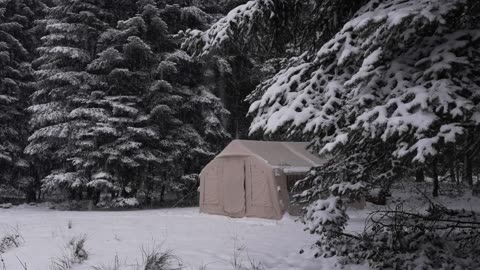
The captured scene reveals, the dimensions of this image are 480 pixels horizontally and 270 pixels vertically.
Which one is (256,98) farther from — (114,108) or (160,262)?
(114,108)

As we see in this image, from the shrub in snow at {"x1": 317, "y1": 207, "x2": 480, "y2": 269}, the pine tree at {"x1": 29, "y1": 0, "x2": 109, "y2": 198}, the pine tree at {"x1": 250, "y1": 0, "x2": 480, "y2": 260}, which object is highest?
the pine tree at {"x1": 29, "y1": 0, "x2": 109, "y2": 198}

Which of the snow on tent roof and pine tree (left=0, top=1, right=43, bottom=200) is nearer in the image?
the snow on tent roof

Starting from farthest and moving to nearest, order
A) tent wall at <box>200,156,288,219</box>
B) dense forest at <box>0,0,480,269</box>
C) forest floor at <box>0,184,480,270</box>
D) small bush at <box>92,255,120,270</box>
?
tent wall at <box>200,156,288,219</box>, forest floor at <box>0,184,480,270</box>, small bush at <box>92,255,120,270</box>, dense forest at <box>0,0,480,269</box>

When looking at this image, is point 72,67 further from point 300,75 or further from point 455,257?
point 455,257

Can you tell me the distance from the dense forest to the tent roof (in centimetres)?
270

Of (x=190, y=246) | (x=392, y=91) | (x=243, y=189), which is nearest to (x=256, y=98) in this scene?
(x=392, y=91)

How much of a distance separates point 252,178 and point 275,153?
1279 millimetres

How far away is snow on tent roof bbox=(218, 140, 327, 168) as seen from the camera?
13008mm

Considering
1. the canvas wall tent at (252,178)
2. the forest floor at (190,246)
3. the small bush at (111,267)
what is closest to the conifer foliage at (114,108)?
the canvas wall tent at (252,178)

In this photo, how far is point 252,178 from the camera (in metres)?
12.9

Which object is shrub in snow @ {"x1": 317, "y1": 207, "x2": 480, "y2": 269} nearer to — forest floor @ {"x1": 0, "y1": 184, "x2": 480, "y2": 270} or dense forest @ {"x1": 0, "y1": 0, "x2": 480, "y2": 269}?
dense forest @ {"x1": 0, "y1": 0, "x2": 480, "y2": 269}

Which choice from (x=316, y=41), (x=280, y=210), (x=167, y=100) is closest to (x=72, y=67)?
(x=167, y=100)

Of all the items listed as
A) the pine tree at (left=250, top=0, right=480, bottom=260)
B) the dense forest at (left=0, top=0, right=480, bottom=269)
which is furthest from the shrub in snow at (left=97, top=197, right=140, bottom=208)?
the pine tree at (left=250, top=0, right=480, bottom=260)

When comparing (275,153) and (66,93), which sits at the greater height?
(66,93)
